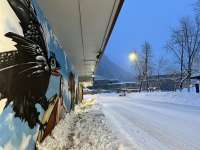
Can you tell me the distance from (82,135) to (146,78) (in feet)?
181

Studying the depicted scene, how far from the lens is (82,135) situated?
7.51 metres

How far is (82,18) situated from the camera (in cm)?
878

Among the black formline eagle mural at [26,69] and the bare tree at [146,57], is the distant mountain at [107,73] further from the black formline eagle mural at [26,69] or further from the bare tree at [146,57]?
the black formline eagle mural at [26,69]

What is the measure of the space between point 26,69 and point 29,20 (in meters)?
0.72

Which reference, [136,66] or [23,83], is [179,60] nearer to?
[136,66]

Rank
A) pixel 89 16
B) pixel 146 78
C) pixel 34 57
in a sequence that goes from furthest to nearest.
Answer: pixel 146 78, pixel 89 16, pixel 34 57

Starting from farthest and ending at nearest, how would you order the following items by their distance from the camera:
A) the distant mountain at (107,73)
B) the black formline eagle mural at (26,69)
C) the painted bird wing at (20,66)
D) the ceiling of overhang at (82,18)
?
the distant mountain at (107,73), the ceiling of overhang at (82,18), the black formline eagle mural at (26,69), the painted bird wing at (20,66)

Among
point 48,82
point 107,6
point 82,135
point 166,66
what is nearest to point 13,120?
point 48,82

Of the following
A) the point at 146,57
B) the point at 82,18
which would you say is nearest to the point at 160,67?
the point at 146,57

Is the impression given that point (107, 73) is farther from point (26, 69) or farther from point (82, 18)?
point (26, 69)

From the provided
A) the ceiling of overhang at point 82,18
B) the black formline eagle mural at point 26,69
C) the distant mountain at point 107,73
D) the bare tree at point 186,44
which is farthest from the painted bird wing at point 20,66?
the distant mountain at point 107,73

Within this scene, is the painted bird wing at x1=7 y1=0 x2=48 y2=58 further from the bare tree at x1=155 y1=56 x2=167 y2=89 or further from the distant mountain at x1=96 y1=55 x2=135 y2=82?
the distant mountain at x1=96 y1=55 x2=135 y2=82

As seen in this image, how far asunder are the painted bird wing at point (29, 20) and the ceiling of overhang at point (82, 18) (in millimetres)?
2421

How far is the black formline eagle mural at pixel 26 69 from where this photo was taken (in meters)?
3.36
